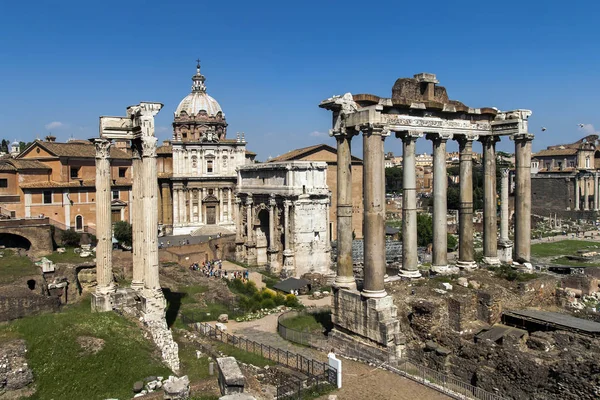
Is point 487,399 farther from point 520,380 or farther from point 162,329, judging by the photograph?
point 162,329

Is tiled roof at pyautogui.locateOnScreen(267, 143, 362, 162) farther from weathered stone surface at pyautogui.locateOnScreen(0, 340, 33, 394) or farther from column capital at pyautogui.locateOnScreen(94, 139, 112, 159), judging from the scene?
weathered stone surface at pyautogui.locateOnScreen(0, 340, 33, 394)

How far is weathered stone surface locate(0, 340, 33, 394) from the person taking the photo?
11773 millimetres

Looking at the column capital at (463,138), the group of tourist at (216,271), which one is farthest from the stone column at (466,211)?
the group of tourist at (216,271)

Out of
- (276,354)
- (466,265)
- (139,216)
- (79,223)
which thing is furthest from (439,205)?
(79,223)

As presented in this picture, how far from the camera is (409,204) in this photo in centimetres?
1864

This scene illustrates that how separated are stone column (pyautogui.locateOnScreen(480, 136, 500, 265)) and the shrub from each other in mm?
27385

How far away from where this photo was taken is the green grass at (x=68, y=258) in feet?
95.3

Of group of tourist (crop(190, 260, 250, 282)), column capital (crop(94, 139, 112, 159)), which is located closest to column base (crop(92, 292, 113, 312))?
column capital (crop(94, 139, 112, 159))

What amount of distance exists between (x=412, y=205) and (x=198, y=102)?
43.5 m

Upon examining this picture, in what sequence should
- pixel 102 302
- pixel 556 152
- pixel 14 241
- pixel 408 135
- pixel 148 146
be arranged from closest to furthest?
pixel 148 146
pixel 102 302
pixel 408 135
pixel 14 241
pixel 556 152

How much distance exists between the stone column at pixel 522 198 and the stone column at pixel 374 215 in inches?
314

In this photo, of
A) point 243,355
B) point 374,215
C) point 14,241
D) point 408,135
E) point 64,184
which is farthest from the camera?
point 64,184

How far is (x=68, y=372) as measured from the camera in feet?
40.4

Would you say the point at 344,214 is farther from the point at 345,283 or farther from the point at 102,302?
the point at 102,302
